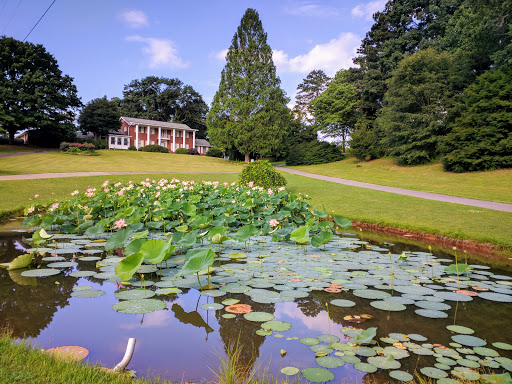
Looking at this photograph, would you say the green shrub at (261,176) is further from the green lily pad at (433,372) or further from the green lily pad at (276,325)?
the green lily pad at (433,372)

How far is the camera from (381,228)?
667 cm

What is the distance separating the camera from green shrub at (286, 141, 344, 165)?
33719 mm

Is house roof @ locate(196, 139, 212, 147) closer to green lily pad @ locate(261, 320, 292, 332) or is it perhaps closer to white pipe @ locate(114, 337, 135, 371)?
green lily pad @ locate(261, 320, 292, 332)

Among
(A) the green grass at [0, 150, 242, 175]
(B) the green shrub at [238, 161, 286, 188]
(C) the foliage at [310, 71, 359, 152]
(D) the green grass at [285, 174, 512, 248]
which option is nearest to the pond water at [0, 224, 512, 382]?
(D) the green grass at [285, 174, 512, 248]

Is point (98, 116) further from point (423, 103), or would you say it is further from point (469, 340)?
point (469, 340)

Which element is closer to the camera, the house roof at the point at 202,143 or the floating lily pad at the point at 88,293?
the floating lily pad at the point at 88,293

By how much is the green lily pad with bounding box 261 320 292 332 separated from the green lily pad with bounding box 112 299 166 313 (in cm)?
84

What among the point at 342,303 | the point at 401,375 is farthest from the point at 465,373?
the point at 342,303

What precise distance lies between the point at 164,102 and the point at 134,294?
183ft

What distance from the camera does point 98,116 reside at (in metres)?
39.4

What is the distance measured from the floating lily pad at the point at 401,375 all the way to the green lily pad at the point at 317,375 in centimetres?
33

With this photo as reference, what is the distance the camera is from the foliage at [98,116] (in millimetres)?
39344

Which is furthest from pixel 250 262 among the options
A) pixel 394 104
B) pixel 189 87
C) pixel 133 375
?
pixel 189 87

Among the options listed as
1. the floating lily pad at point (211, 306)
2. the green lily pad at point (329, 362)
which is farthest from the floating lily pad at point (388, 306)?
the floating lily pad at point (211, 306)
